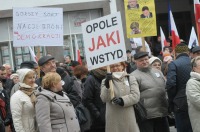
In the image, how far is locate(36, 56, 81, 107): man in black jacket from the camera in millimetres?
8188

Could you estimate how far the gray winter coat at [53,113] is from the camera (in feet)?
22.9

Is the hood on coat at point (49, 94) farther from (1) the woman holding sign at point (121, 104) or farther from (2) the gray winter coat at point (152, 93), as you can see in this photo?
(2) the gray winter coat at point (152, 93)

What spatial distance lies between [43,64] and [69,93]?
2.11 ft

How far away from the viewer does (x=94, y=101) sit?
845cm

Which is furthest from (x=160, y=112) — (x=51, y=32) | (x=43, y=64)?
(x=51, y=32)

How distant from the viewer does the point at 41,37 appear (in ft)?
33.8

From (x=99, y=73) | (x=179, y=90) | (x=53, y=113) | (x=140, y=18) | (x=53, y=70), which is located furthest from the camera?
(x=140, y=18)

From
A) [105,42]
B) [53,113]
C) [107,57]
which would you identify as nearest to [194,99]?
[107,57]

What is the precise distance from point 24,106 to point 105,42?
1.50 meters

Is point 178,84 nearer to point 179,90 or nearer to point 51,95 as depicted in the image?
point 179,90

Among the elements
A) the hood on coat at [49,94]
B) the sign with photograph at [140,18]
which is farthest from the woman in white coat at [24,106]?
the sign with photograph at [140,18]

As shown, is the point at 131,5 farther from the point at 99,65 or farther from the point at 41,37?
the point at 99,65

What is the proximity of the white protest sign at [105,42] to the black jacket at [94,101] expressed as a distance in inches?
25.5

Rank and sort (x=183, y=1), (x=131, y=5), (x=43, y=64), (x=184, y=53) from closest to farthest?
(x=43, y=64) < (x=184, y=53) < (x=131, y=5) < (x=183, y=1)
